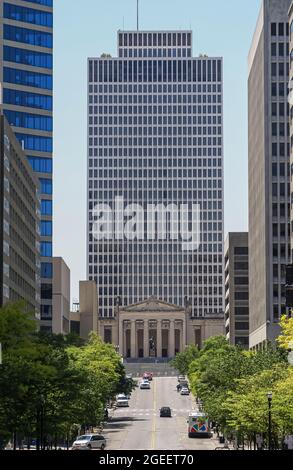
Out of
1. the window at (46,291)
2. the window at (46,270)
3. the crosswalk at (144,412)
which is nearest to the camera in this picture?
the crosswalk at (144,412)

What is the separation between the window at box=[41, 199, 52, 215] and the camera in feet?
567

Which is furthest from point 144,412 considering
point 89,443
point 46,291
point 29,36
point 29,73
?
point 89,443

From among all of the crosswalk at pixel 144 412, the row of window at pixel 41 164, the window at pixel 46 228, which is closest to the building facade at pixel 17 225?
the row of window at pixel 41 164

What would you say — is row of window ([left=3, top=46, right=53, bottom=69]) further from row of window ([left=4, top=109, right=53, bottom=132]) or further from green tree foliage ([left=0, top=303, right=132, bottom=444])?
green tree foliage ([left=0, top=303, right=132, bottom=444])

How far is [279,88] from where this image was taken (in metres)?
170

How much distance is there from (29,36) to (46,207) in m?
27.7

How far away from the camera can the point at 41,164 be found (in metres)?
171

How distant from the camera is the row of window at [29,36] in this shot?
164 meters

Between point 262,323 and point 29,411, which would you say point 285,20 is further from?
point 29,411

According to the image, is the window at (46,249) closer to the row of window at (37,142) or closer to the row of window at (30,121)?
the row of window at (37,142)

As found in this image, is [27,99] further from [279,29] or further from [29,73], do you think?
[279,29]

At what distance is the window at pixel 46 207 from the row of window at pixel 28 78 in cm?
1863

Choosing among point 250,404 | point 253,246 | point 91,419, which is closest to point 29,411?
point 250,404

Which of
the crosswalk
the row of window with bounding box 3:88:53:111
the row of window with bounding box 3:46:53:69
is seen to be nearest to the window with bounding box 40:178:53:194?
the row of window with bounding box 3:88:53:111
